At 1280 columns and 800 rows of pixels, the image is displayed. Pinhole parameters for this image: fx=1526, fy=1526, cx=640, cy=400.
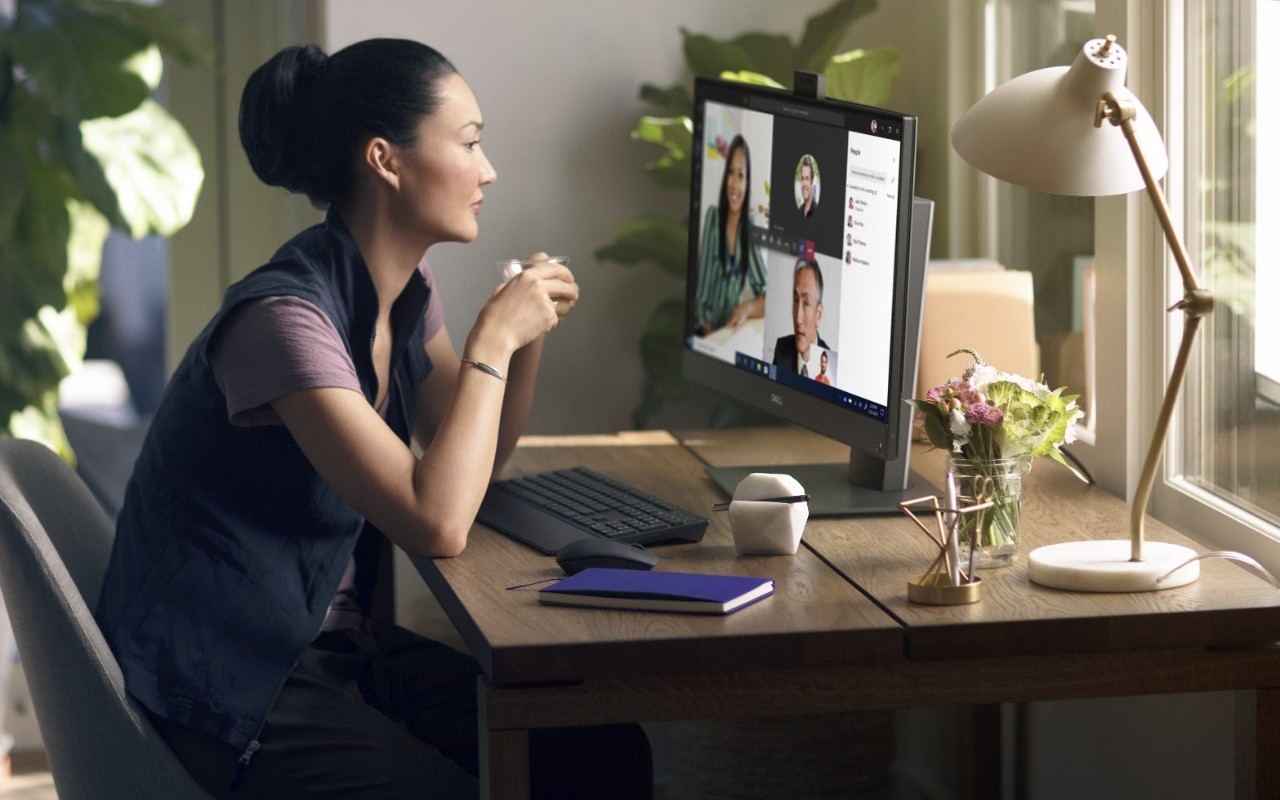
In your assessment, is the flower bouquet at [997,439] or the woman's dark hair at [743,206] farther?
the woman's dark hair at [743,206]

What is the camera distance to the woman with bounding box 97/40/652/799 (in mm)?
1670

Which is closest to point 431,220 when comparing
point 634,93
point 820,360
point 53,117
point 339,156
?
point 339,156

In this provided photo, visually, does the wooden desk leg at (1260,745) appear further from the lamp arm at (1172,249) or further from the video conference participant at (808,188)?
the video conference participant at (808,188)

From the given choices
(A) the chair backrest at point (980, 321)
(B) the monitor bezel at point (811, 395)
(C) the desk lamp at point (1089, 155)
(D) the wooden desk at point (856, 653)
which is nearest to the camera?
(D) the wooden desk at point (856, 653)

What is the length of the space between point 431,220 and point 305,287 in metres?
0.24

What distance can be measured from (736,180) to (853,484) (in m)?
0.46

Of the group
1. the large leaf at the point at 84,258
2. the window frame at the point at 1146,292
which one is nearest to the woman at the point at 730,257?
the window frame at the point at 1146,292

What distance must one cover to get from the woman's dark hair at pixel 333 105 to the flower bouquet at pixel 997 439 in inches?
29.7

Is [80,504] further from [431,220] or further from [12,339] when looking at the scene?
[12,339]

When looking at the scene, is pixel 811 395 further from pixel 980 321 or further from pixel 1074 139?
pixel 1074 139

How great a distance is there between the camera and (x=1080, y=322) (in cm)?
229

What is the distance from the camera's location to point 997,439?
1.61 meters

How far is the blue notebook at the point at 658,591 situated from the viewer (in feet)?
4.78

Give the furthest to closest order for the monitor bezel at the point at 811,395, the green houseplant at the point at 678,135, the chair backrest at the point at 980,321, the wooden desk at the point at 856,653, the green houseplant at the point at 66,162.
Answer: the green houseplant at the point at 66,162 → the green houseplant at the point at 678,135 → the chair backrest at the point at 980,321 → the monitor bezel at the point at 811,395 → the wooden desk at the point at 856,653
